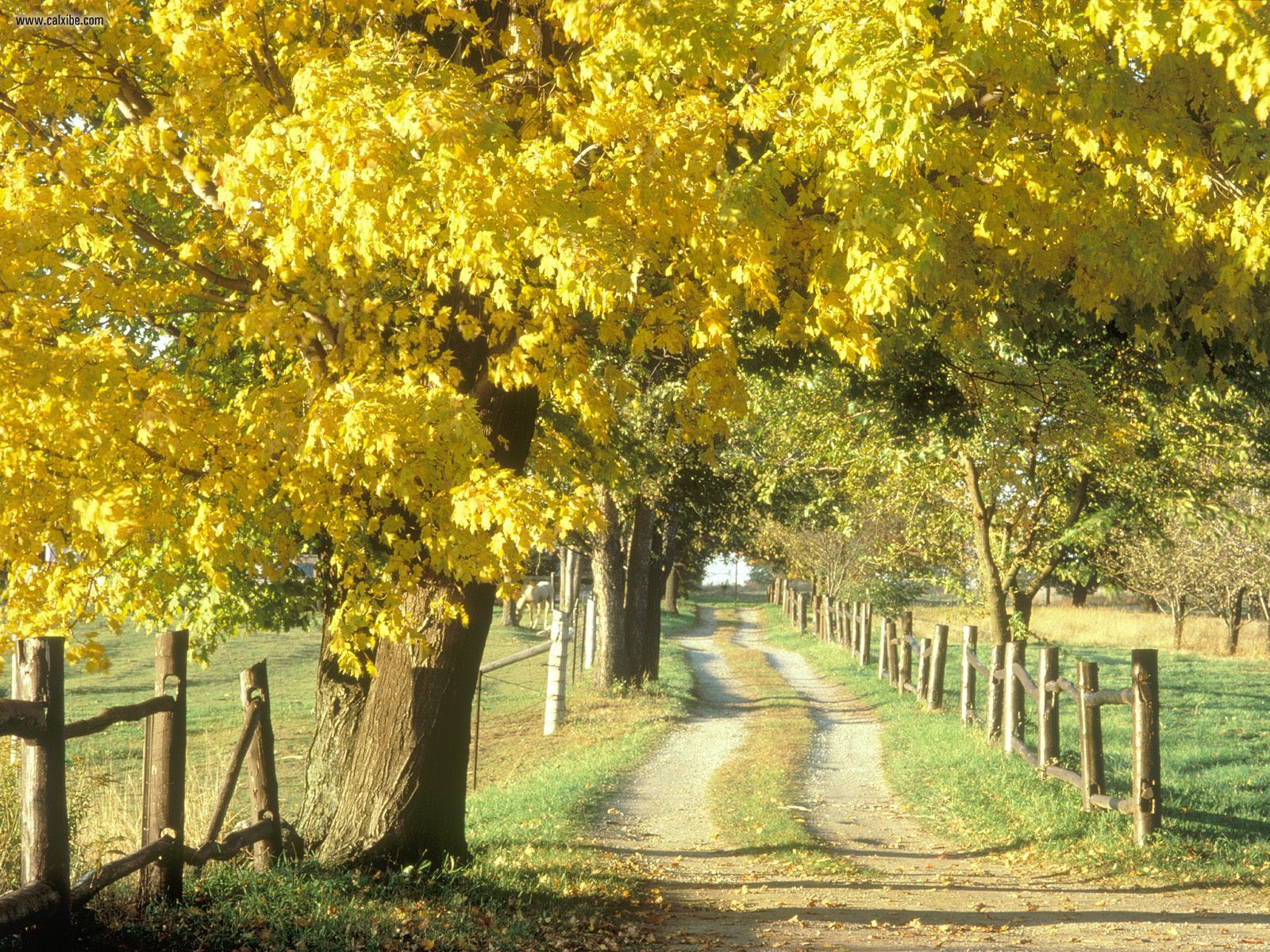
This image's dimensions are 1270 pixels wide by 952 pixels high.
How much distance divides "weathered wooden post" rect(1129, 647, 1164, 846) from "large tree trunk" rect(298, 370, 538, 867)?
5.40m

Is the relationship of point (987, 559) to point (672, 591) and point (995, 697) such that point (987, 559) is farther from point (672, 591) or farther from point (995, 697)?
point (672, 591)

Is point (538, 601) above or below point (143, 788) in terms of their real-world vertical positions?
below

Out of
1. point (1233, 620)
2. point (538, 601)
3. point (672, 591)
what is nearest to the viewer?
point (1233, 620)

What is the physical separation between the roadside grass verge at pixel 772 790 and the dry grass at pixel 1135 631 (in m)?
16.8

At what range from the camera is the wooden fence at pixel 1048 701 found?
10008 mm

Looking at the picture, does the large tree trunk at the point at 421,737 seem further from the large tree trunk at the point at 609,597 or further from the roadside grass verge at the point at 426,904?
the large tree trunk at the point at 609,597

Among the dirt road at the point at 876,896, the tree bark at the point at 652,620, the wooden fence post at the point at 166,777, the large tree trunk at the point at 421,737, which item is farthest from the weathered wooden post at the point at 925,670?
the wooden fence post at the point at 166,777

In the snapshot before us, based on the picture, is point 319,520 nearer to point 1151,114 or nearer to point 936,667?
point 1151,114

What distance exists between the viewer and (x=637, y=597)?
853 inches

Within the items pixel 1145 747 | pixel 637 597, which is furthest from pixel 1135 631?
pixel 1145 747

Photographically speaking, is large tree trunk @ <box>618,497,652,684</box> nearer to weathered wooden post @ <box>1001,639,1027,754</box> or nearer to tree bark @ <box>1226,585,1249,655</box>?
weathered wooden post @ <box>1001,639,1027,754</box>

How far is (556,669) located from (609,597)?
3751mm

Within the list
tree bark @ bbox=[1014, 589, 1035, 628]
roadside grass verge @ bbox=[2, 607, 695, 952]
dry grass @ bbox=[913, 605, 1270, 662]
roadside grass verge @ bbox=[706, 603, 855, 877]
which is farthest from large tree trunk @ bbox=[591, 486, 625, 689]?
dry grass @ bbox=[913, 605, 1270, 662]

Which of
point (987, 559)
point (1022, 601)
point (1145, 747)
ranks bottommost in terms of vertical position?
point (1145, 747)
